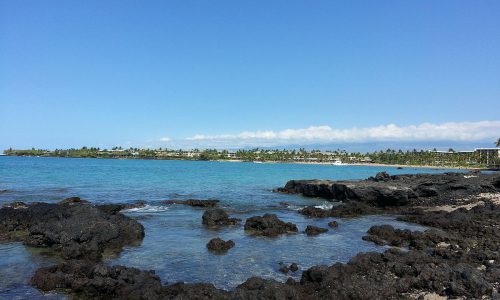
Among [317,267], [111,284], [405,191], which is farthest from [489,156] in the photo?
[111,284]

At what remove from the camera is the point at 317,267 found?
16438mm

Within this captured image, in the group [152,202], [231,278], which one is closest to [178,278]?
[231,278]

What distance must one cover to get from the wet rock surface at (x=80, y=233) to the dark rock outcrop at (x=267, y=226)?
786cm

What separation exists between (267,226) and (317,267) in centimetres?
1239

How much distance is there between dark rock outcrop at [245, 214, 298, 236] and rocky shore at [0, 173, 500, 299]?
0.07m

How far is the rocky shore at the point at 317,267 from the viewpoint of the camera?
14.5m

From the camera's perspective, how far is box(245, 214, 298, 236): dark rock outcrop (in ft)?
91.6

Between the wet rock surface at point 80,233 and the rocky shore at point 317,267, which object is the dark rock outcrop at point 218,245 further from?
the wet rock surface at point 80,233

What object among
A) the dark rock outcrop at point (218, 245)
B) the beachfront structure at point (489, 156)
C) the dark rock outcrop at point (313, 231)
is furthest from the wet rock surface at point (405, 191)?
the beachfront structure at point (489, 156)

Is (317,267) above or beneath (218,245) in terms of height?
above

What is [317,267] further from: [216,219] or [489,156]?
[489,156]

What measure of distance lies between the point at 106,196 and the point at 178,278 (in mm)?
36515

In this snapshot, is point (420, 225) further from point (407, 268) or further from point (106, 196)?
point (106, 196)

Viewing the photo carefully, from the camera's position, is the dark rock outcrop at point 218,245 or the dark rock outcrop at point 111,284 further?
the dark rock outcrop at point 218,245
